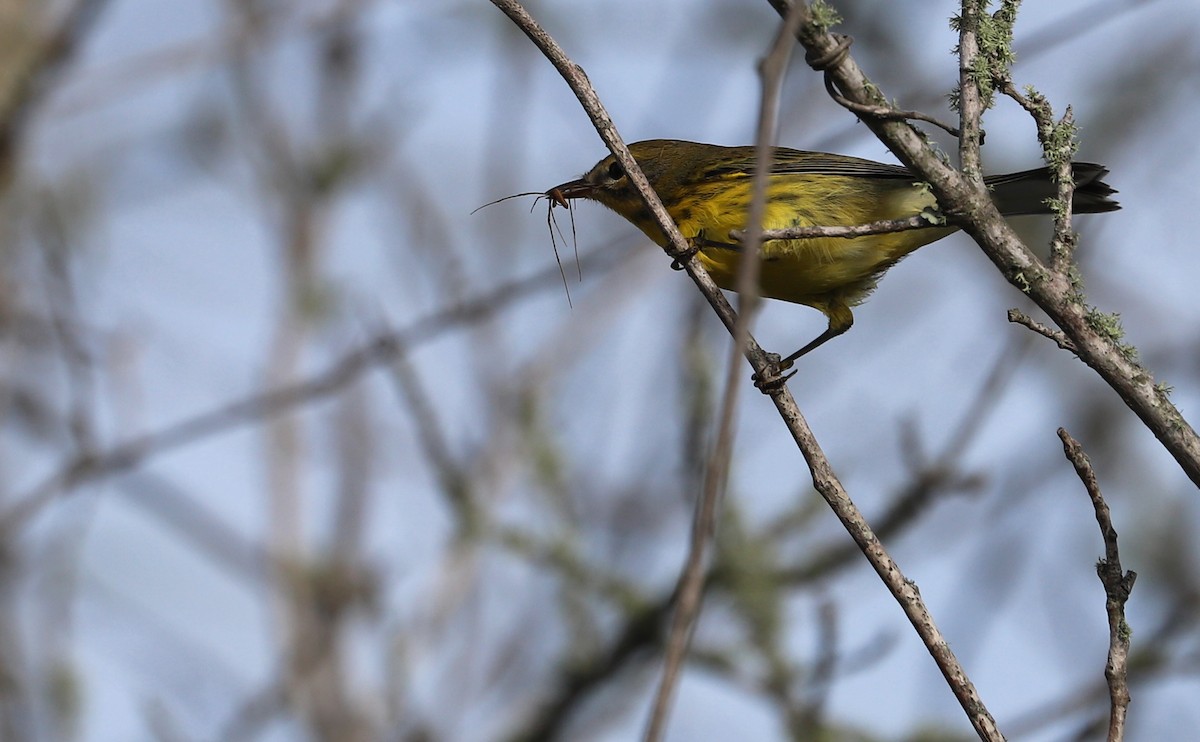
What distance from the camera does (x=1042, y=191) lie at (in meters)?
4.38

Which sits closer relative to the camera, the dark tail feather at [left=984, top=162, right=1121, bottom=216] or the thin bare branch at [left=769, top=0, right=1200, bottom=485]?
the thin bare branch at [left=769, top=0, right=1200, bottom=485]

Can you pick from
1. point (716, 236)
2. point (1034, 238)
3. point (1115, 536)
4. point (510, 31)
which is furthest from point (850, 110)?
point (1034, 238)

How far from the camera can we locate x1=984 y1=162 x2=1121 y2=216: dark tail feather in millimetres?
3564

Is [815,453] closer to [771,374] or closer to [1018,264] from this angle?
[1018,264]

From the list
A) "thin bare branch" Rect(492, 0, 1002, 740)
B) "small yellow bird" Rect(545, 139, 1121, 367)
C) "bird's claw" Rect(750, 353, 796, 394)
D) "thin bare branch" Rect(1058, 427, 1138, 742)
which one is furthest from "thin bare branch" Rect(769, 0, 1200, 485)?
"small yellow bird" Rect(545, 139, 1121, 367)

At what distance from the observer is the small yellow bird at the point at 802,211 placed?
4.77m

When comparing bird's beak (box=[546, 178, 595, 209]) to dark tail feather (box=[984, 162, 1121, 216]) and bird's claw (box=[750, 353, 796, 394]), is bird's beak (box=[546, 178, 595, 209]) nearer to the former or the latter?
bird's claw (box=[750, 353, 796, 394])

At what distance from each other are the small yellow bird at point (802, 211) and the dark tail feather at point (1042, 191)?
0.01 metres

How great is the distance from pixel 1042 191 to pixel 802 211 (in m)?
0.92

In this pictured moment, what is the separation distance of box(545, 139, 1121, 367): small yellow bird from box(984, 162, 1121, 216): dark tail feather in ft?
0.03

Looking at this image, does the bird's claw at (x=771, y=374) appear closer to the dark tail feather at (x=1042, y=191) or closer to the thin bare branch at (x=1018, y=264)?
the dark tail feather at (x=1042, y=191)

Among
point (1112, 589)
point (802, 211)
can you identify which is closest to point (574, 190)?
point (802, 211)

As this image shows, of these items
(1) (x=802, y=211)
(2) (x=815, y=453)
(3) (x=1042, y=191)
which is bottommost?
(2) (x=815, y=453)

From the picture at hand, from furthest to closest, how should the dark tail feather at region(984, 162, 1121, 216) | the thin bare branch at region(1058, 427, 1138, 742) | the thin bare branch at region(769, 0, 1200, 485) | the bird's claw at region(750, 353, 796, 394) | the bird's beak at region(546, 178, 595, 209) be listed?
the bird's beak at region(546, 178, 595, 209), the bird's claw at region(750, 353, 796, 394), the dark tail feather at region(984, 162, 1121, 216), the thin bare branch at region(769, 0, 1200, 485), the thin bare branch at region(1058, 427, 1138, 742)
